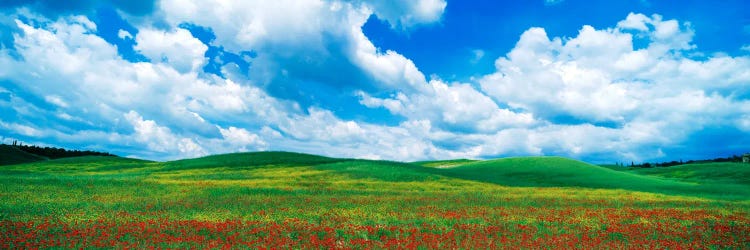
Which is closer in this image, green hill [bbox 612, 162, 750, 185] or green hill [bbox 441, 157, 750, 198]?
green hill [bbox 441, 157, 750, 198]

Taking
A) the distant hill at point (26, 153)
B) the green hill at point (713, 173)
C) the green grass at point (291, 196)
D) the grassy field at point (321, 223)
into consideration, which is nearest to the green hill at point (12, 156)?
the distant hill at point (26, 153)

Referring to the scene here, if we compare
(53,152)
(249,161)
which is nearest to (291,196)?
(249,161)

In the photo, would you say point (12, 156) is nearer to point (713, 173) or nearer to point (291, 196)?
point (291, 196)

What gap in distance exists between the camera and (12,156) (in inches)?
5037

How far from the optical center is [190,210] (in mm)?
23359

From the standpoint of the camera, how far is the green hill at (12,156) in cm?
12355

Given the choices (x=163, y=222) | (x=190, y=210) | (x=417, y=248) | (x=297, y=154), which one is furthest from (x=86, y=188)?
(x=297, y=154)

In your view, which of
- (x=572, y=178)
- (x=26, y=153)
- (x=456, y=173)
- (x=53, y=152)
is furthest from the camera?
(x=53, y=152)

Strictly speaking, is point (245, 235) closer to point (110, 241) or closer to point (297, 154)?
point (110, 241)

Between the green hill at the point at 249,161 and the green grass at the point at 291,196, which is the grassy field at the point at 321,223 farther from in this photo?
the green hill at the point at 249,161

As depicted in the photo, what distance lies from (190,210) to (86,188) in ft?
59.2

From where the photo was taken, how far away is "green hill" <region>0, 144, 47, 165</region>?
123550mm

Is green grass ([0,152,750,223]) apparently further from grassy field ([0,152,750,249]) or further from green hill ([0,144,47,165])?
green hill ([0,144,47,165])

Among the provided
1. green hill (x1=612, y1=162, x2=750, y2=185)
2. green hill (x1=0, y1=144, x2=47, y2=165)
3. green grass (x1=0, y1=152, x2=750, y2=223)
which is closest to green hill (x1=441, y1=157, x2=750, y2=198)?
green grass (x1=0, y1=152, x2=750, y2=223)
